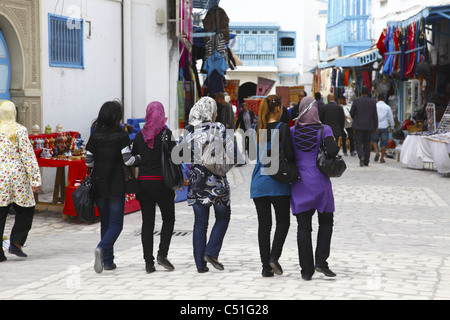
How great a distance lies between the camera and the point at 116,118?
710cm

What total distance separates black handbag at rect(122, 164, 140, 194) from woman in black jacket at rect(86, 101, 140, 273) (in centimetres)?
2

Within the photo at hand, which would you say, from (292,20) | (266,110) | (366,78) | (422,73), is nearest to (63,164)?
(266,110)

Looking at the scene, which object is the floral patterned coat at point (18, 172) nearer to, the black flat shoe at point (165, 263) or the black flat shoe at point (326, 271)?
the black flat shoe at point (165, 263)

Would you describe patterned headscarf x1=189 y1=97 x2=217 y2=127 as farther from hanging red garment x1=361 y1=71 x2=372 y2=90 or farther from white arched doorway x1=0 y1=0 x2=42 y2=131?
hanging red garment x1=361 y1=71 x2=372 y2=90

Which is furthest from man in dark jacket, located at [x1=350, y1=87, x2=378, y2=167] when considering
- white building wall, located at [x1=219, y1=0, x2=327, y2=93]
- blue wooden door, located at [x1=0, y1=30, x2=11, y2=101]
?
white building wall, located at [x1=219, y1=0, x2=327, y2=93]

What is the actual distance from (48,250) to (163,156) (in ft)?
7.81

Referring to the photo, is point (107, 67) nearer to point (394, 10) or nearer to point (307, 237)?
point (307, 237)

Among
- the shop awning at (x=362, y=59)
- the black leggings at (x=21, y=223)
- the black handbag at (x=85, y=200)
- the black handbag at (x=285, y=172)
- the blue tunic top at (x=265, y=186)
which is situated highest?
the shop awning at (x=362, y=59)

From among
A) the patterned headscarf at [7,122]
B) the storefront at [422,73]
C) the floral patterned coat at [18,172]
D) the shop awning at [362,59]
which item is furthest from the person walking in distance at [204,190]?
the shop awning at [362,59]

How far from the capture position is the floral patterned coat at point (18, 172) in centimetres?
774

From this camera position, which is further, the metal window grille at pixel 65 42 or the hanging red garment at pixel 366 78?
the hanging red garment at pixel 366 78

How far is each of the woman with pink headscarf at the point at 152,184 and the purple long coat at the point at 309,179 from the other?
1.25 m

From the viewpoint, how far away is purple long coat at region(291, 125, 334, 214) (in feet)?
21.6

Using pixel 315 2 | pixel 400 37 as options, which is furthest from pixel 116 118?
pixel 315 2
